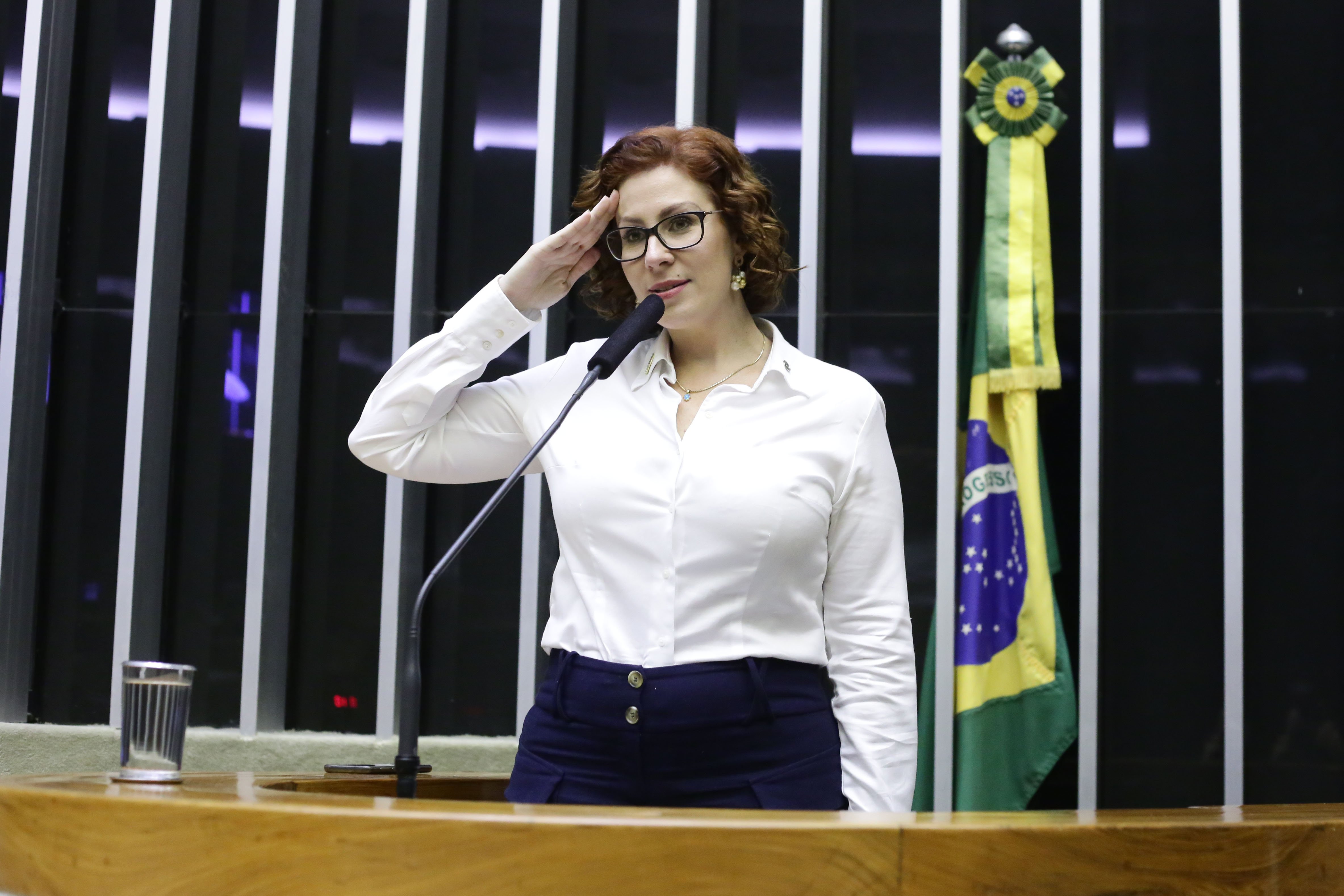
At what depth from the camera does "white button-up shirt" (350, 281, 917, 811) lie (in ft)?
4.90

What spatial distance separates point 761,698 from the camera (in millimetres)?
1417

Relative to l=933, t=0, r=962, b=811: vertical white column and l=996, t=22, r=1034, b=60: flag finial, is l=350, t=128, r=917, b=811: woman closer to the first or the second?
l=933, t=0, r=962, b=811: vertical white column

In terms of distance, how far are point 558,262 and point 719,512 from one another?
18.6 inches

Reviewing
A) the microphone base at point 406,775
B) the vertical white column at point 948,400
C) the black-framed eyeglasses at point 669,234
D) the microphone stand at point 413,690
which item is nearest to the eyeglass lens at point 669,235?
the black-framed eyeglasses at point 669,234

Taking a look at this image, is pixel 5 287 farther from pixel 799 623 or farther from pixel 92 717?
pixel 799 623

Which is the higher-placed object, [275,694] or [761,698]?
[761,698]

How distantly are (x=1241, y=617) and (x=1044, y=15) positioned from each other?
1676mm

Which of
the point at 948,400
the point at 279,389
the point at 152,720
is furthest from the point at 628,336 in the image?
the point at 279,389

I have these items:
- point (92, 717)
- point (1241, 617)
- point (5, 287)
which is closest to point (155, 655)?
point (92, 717)

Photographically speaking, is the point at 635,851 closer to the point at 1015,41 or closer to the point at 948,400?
the point at 948,400

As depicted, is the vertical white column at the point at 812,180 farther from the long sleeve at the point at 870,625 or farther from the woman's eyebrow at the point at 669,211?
the long sleeve at the point at 870,625

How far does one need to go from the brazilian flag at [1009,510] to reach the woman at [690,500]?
1.37m

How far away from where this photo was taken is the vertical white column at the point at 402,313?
319 cm

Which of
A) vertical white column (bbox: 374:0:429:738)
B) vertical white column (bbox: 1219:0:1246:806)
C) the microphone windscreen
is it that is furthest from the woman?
vertical white column (bbox: 1219:0:1246:806)
